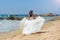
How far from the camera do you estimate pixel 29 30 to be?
33.4 ft

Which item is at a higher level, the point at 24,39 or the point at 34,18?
the point at 34,18

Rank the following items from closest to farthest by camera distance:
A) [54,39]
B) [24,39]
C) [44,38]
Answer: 1. [54,39]
2. [44,38]
3. [24,39]

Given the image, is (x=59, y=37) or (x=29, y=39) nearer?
(x=59, y=37)

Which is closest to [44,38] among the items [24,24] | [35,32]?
[35,32]

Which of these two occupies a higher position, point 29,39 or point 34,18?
point 34,18

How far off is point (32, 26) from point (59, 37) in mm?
2612

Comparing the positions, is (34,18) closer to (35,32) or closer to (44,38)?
(35,32)

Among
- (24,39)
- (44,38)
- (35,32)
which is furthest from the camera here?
(35,32)

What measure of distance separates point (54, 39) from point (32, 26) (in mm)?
2650

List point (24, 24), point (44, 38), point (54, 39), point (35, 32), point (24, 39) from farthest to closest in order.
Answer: point (24, 24) < point (35, 32) < point (24, 39) < point (44, 38) < point (54, 39)

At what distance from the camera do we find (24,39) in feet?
28.9

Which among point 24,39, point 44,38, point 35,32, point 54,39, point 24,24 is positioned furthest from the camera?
point 24,24

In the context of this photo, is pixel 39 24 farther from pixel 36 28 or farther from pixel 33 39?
pixel 33 39

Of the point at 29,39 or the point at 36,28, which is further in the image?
the point at 36,28
